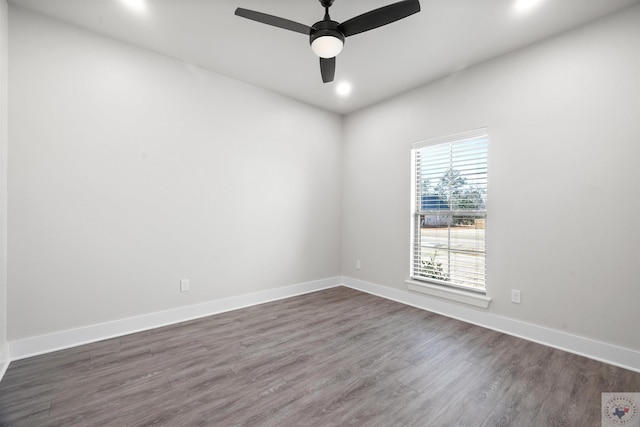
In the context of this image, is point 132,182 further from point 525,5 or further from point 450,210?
point 525,5

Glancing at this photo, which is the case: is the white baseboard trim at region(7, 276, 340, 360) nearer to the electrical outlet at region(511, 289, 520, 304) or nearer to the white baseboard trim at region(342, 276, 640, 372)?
the white baseboard trim at region(342, 276, 640, 372)

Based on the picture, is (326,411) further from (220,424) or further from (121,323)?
(121,323)

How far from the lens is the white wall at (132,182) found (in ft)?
7.78

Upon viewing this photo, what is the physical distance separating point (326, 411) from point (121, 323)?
222 centimetres

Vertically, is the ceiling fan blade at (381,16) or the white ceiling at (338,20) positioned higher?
the white ceiling at (338,20)

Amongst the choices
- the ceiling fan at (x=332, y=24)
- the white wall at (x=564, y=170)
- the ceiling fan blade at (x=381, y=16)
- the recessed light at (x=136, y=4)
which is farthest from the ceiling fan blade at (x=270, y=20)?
the white wall at (x=564, y=170)

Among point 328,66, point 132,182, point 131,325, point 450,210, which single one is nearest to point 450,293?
point 450,210

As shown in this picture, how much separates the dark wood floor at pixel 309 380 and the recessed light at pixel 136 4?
286 cm

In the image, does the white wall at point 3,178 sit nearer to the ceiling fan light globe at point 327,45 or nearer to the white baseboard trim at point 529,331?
the ceiling fan light globe at point 327,45

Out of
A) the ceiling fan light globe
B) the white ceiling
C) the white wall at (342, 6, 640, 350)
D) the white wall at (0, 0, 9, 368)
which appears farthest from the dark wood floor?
the white ceiling

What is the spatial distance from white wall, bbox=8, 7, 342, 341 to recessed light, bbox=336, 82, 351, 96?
689 mm

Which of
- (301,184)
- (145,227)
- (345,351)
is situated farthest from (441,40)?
(145,227)

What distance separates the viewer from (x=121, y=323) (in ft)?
9.04

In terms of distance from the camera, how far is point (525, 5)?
7.33ft
